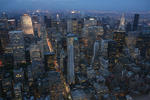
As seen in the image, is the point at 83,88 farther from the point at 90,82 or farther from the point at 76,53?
the point at 76,53

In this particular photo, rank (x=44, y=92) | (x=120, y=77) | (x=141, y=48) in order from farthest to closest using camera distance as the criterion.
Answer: (x=141, y=48), (x=120, y=77), (x=44, y=92)

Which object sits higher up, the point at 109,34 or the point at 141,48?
the point at 109,34

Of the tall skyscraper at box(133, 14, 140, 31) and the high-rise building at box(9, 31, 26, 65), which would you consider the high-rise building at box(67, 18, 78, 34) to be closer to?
the high-rise building at box(9, 31, 26, 65)

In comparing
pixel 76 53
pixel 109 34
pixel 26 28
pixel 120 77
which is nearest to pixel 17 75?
pixel 76 53

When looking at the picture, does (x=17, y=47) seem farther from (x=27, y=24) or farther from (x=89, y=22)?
(x=89, y=22)

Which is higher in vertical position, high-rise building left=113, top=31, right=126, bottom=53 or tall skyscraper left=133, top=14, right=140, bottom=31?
tall skyscraper left=133, top=14, right=140, bottom=31

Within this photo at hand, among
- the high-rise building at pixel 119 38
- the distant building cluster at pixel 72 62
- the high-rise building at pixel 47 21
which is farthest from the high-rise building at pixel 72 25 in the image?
the high-rise building at pixel 119 38

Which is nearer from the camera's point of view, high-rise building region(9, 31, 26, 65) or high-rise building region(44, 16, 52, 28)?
high-rise building region(9, 31, 26, 65)

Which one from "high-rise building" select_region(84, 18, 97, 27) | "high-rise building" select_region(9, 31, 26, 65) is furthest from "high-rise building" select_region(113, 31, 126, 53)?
"high-rise building" select_region(9, 31, 26, 65)
